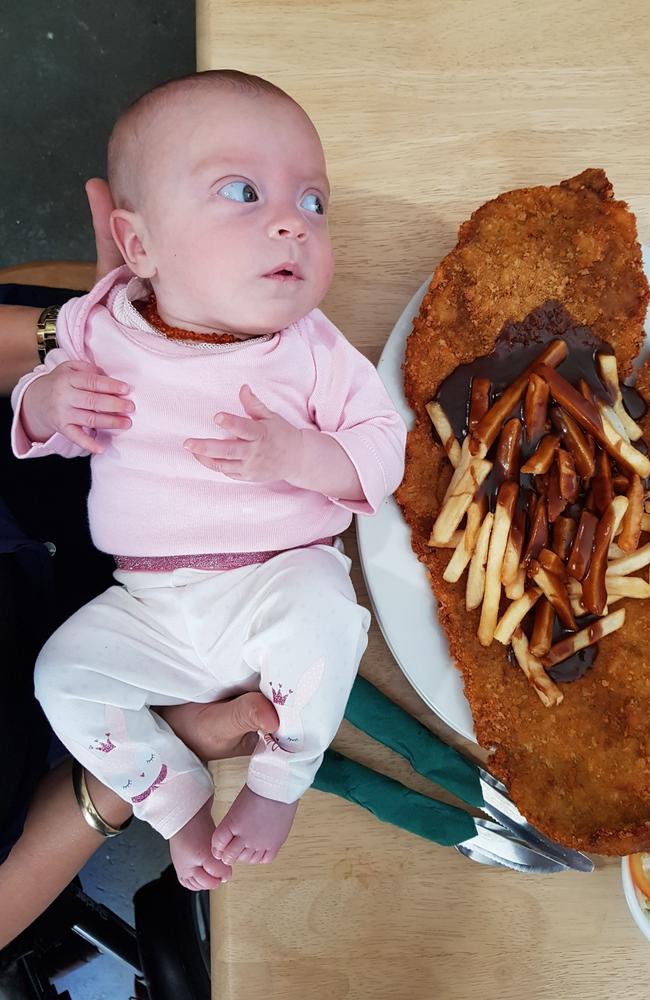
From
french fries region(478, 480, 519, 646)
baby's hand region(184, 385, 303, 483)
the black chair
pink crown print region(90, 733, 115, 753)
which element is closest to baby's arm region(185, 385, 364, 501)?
baby's hand region(184, 385, 303, 483)

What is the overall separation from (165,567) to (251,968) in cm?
73

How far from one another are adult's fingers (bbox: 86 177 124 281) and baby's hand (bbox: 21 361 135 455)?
0.94 feet

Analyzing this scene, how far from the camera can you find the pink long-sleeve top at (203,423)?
128cm

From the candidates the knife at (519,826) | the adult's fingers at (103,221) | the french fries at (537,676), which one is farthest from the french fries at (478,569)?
the adult's fingers at (103,221)

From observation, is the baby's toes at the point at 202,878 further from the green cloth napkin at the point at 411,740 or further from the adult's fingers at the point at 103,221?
the adult's fingers at the point at 103,221

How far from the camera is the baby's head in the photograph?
118 centimetres

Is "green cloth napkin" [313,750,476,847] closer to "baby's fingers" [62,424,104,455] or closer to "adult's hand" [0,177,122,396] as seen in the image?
"baby's fingers" [62,424,104,455]

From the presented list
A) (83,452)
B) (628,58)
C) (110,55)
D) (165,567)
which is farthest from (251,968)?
(110,55)

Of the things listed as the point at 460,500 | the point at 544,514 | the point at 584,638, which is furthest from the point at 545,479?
the point at 584,638

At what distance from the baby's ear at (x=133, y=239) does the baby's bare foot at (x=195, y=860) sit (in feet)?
2.88

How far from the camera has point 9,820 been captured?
135 cm

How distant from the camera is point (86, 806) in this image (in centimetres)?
145

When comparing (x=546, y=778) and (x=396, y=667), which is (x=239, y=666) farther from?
(x=546, y=778)

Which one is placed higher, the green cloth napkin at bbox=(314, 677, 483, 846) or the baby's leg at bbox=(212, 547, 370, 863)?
the baby's leg at bbox=(212, 547, 370, 863)
